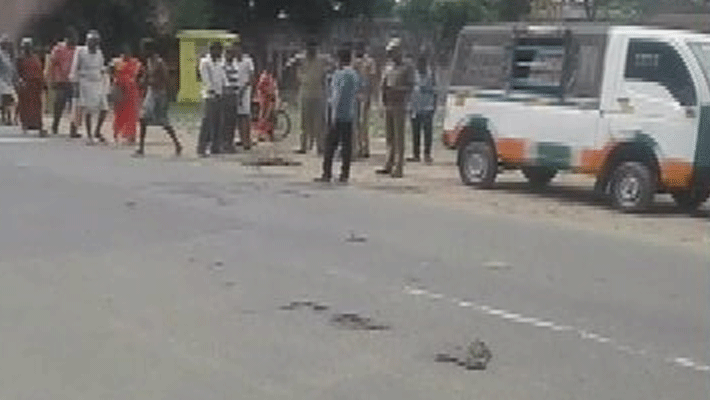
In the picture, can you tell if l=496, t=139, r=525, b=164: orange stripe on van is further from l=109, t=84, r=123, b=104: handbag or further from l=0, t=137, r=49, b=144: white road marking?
l=0, t=137, r=49, b=144: white road marking

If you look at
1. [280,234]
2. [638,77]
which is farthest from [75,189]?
[638,77]

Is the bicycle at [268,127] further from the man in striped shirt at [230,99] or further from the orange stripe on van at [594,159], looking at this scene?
the orange stripe on van at [594,159]

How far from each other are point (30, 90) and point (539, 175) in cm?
996

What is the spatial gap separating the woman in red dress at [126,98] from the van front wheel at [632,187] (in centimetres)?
916

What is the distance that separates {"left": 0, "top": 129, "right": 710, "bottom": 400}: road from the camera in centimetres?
625

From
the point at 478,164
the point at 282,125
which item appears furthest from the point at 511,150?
the point at 282,125

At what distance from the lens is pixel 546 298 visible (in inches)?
336

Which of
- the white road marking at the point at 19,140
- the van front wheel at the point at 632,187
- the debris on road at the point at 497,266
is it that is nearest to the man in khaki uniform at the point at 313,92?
the white road marking at the point at 19,140

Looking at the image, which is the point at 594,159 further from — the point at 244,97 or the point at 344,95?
the point at 244,97

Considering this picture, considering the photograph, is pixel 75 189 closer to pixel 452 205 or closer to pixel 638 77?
pixel 452 205

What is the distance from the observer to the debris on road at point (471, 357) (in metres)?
6.58

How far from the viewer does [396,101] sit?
651 inches

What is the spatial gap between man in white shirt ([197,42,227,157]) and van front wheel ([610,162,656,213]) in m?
6.85

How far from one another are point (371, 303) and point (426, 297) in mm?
444
